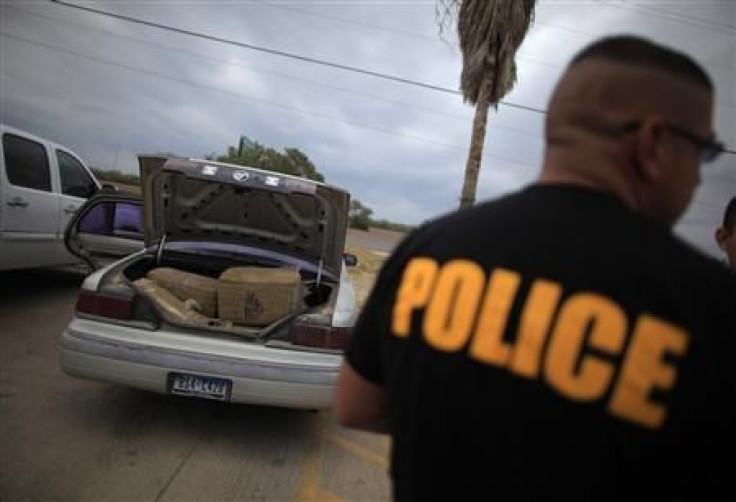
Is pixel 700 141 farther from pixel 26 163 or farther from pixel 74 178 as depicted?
pixel 74 178

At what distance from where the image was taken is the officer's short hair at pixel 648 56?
992 millimetres

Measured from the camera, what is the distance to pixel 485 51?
1134 centimetres

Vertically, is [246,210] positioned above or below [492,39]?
below

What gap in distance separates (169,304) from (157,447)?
3.09 feet

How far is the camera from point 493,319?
39.0 inches

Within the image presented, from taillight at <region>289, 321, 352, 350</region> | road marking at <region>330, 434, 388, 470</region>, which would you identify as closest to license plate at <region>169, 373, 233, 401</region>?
taillight at <region>289, 321, 352, 350</region>

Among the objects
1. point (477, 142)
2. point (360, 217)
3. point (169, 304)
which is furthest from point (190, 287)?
point (360, 217)

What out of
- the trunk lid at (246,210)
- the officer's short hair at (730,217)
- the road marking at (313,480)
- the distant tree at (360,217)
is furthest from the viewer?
the distant tree at (360,217)

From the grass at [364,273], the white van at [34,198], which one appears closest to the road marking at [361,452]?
the white van at [34,198]

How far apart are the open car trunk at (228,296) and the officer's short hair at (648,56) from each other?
116 inches

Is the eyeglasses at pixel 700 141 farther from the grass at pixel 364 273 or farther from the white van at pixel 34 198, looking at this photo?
the grass at pixel 364 273

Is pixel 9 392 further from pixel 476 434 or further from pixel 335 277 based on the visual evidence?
pixel 476 434

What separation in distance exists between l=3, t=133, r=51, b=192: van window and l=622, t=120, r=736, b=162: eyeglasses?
20.1ft

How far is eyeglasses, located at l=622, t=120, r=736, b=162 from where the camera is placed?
3.20 ft
